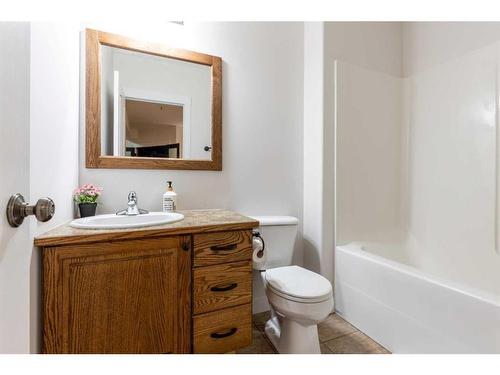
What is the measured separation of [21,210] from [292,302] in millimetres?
1111

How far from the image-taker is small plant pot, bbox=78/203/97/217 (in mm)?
1267

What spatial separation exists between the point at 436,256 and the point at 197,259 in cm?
189

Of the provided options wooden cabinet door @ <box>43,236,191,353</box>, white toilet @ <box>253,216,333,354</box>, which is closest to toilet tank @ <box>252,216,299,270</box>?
white toilet @ <box>253,216,333,354</box>

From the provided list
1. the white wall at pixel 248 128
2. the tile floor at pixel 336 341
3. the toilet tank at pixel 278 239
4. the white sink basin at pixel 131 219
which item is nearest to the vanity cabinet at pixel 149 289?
the white sink basin at pixel 131 219

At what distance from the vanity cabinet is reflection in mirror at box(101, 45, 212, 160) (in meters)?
0.64

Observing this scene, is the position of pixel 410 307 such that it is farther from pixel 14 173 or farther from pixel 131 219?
pixel 14 173

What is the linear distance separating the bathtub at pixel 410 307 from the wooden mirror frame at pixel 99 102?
1.20m

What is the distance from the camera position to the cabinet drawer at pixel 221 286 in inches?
43.2

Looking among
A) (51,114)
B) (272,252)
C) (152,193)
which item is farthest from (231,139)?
(51,114)

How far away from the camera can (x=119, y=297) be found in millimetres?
964

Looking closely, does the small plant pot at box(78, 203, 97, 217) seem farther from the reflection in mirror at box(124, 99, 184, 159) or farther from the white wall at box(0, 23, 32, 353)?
the white wall at box(0, 23, 32, 353)

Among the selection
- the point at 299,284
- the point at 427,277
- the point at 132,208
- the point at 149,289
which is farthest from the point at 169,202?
the point at 427,277

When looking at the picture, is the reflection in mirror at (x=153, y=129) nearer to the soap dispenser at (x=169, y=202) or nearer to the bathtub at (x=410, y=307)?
the soap dispenser at (x=169, y=202)
